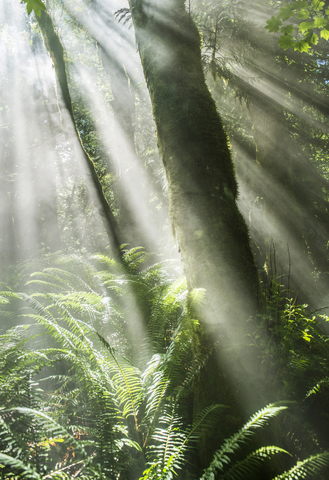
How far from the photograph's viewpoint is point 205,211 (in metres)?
1.80

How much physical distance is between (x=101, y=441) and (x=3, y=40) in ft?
59.0

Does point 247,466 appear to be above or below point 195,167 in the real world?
below

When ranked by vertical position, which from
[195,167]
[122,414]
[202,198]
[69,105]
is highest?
[195,167]

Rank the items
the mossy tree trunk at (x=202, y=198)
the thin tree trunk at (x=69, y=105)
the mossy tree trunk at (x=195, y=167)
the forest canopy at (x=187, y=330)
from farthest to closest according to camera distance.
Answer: the thin tree trunk at (x=69, y=105)
the mossy tree trunk at (x=195, y=167)
the mossy tree trunk at (x=202, y=198)
the forest canopy at (x=187, y=330)

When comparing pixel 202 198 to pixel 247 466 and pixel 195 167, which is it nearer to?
pixel 195 167

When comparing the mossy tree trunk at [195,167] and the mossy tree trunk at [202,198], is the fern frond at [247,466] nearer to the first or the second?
the mossy tree trunk at [202,198]

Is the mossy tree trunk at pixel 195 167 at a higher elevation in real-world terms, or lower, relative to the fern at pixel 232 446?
higher

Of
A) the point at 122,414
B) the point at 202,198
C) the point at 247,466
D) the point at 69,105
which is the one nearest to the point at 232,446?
the point at 247,466

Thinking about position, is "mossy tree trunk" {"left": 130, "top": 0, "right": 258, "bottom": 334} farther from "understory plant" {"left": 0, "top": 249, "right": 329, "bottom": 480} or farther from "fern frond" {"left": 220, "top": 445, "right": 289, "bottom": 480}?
"fern frond" {"left": 220, "top": 445, "right": 289, "bottom": 480}

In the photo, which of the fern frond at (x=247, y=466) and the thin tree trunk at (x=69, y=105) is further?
the thin tree trunk at (x=69, y=105)

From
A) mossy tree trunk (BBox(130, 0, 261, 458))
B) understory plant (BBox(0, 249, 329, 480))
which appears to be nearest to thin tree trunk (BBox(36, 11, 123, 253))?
understory plant (BBox(0, 249, 329, 480))

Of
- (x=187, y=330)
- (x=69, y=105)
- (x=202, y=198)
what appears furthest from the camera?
(x=69, y=105)

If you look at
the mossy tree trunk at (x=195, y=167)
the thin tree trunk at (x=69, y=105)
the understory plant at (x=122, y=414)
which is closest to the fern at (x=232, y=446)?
the understory plant at (x=122, y=414)

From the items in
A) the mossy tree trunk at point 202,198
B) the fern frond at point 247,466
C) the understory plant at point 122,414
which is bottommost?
the understory plant at point 122,414
